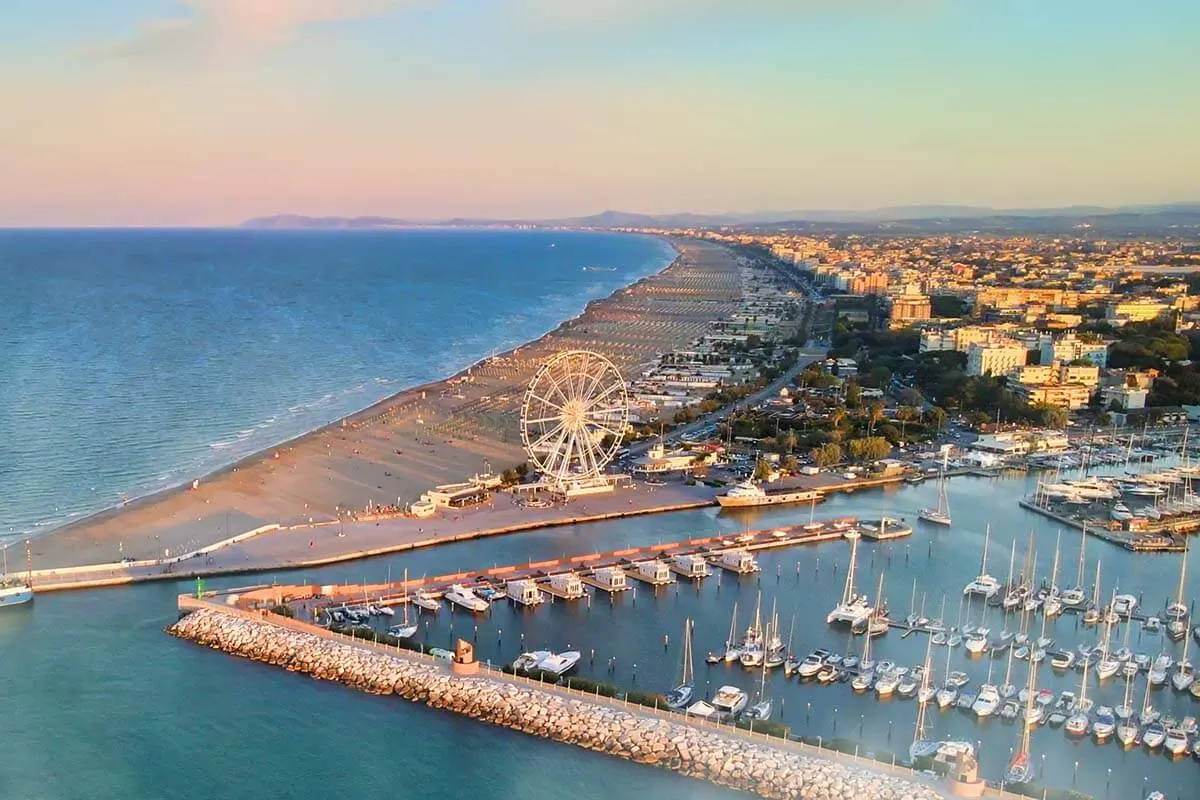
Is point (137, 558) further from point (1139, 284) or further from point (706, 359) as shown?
point (1139, 284)

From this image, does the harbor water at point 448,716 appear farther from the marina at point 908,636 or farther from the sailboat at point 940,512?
the sailboat at point 940,512

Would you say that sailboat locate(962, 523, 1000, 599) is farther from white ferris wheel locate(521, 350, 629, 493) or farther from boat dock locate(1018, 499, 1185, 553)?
white ferris wheel locate(521, 350, 629, 493)

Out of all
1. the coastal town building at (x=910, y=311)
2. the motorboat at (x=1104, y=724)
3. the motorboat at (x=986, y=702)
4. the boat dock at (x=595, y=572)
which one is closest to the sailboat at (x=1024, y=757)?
the motorboat at (x=986, y=702)

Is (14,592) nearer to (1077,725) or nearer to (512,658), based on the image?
(512,658)

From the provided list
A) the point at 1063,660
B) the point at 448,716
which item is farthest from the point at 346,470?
the point at 1063,660

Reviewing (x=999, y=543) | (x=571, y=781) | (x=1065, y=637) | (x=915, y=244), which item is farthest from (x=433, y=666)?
(x=915, y=244)
